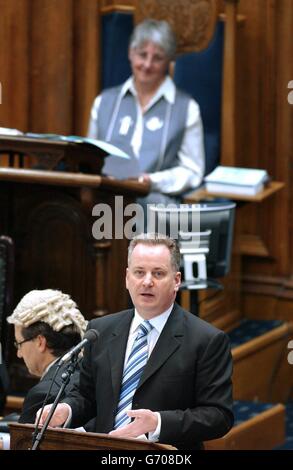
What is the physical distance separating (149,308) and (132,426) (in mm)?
375

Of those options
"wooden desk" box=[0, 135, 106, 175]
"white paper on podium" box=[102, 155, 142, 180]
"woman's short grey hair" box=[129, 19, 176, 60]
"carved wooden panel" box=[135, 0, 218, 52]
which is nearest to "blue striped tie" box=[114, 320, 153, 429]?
"wooden desk" box=[0, 135, 106, 175]

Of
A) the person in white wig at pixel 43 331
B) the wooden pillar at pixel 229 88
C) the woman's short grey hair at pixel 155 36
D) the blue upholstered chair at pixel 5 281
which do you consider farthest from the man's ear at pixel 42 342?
the wooden pillar at pixel 229 88

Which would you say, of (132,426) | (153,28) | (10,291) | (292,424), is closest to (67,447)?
(132,426)

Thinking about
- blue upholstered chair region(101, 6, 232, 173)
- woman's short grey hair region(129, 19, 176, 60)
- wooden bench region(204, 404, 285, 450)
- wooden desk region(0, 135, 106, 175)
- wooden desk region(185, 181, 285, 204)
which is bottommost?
wooden bench region(204, 404, 285, 450)

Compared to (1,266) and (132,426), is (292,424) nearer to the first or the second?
(1,266)

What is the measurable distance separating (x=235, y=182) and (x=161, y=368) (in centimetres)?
322

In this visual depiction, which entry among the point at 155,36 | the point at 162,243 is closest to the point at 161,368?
the point at 162,243

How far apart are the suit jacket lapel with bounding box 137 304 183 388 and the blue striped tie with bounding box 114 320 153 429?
0.10ft

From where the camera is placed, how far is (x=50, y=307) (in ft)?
14.1

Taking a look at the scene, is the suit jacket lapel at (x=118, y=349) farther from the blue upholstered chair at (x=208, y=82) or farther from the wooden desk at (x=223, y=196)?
the blue upholstered chair at (x=208, y=82)

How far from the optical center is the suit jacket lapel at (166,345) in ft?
12.9

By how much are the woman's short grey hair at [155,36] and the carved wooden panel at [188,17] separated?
228 mm

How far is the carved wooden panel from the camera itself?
7.51 metres

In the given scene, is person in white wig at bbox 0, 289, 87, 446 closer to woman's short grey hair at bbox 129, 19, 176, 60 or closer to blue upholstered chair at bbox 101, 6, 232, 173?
woman's short grey hair at bbox 129, 19, 176, 60
